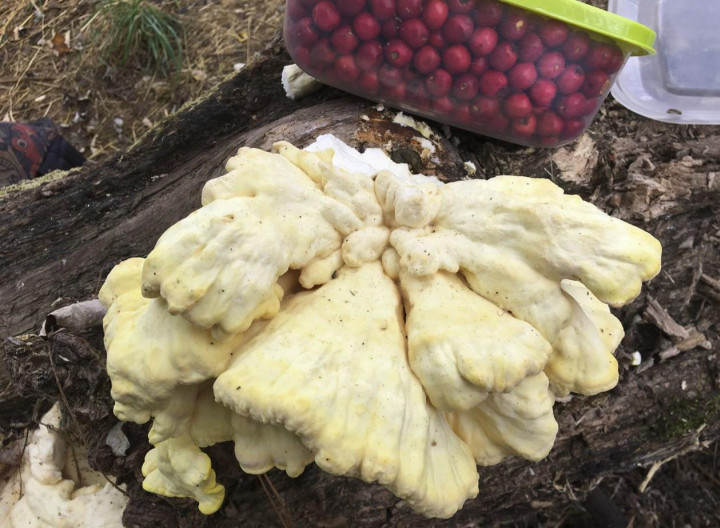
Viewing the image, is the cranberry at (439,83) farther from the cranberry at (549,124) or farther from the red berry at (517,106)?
the cranberry at (549,124)

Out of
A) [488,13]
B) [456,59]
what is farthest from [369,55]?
Answer: [488,13]

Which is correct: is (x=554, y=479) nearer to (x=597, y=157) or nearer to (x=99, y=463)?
(x=597, y=157)

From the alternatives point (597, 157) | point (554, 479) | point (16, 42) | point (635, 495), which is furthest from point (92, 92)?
point (635, 495)

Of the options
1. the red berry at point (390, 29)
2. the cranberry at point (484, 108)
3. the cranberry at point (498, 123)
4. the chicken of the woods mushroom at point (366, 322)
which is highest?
the red berry at point (390, 29)

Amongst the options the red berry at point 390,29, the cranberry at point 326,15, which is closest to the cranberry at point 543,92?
the red berry at point 390,29

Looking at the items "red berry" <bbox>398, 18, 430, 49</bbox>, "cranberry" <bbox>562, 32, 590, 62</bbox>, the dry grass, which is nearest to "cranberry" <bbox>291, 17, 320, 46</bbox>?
"red berry" <bbox>398, 18, 430, 49</bbox>

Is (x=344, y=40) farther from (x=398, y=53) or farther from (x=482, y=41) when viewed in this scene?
(x=482, y=41)
